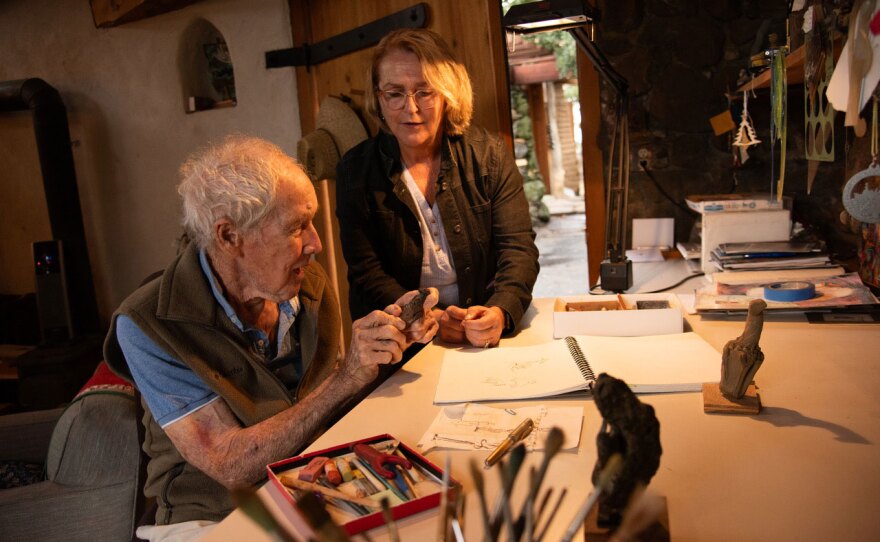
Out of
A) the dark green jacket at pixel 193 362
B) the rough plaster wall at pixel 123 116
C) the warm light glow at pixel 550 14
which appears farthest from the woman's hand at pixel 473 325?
the rough plaster wall at pixel 123 116

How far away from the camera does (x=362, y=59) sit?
3.21m

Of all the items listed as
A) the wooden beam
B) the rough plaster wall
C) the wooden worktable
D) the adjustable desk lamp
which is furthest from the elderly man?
the rough plaster wall

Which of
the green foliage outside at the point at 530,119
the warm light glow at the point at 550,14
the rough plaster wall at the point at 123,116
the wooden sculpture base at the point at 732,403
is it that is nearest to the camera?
the wooden sculpture base at the point at 732,403

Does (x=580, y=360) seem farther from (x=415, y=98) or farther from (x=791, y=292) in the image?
(x=415, y=98)

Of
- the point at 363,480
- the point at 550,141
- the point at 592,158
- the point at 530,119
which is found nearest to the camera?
the point at 363,480

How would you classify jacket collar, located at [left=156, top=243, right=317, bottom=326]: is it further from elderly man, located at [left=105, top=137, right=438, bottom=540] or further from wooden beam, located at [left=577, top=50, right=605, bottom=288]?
wooden beam, located at [left=577, top=50, right=605, bottom=288]

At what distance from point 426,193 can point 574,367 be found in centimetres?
85

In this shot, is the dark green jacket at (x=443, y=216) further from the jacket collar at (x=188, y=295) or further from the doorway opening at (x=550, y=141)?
the doorway opening at (x=550, y=141)

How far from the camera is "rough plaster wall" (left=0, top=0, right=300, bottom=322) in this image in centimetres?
384

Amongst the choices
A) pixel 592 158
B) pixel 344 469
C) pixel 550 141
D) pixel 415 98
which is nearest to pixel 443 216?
pixel 415 98

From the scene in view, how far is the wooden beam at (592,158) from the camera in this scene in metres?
3.12

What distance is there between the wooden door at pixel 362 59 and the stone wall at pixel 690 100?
0.57 m

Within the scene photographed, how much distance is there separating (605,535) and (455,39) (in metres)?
2.40

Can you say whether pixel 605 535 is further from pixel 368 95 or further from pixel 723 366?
pixel 368 95
